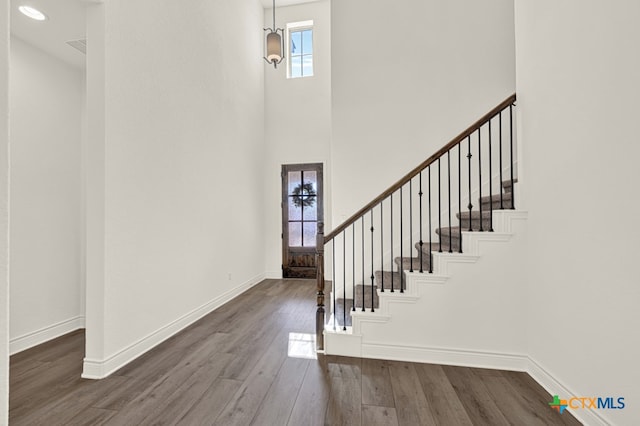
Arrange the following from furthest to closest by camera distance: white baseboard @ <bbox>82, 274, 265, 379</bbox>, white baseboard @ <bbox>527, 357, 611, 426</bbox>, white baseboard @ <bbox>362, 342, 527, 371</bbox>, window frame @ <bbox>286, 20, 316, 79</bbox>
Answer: window frame @ <bbox>286, 20, 316, 79</bbox>, white baseboard @ <bbox>362, 342, 527, 371</bbox>, white baseboard @ <bbox>82, 274, 265, 379</bbox>, white baseboard @ <bbox>527, 357, 611, 426</bbox>

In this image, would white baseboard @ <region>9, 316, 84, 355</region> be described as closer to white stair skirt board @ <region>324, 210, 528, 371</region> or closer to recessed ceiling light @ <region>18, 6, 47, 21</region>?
recessed ceiling light @ <region>18, 6, 47, 21</region>

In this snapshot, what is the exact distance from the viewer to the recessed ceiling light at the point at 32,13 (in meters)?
2.35

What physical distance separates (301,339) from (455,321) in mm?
1467

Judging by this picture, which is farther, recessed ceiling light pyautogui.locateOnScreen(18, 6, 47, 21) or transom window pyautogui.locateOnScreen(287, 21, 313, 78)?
transom window pyautogui.locateOnScreen(287, 21, 313, 78)

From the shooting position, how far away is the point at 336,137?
4242mm

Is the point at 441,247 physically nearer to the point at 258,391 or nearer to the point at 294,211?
the point at 258,391

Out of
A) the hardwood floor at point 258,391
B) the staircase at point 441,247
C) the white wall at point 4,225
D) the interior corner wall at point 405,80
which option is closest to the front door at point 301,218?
the interior corner wall at point 405,80

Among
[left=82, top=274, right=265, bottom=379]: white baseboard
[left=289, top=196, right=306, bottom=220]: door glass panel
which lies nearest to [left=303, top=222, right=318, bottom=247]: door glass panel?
[left=289, top=196, right=306, bottom=220]: door glass panel

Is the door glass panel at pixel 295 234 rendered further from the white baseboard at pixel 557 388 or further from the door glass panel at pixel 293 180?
the white baseboard at pixel 557 388

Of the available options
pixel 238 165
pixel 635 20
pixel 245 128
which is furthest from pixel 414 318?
pixel 245 128

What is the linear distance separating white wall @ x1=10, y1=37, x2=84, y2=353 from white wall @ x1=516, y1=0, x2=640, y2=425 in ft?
14.5

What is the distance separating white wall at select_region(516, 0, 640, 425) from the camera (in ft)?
4.82

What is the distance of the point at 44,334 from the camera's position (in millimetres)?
2949

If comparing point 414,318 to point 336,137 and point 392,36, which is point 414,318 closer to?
point 336,137
